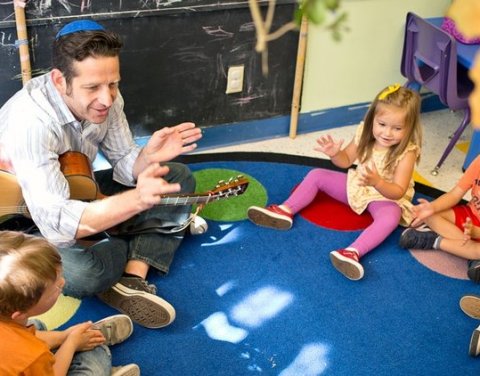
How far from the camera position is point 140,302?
1579 millimetres

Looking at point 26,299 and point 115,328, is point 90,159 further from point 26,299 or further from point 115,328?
point 26,299

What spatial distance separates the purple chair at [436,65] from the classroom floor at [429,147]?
0.06 meters

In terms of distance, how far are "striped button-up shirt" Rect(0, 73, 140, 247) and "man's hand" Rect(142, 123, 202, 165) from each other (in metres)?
0.21

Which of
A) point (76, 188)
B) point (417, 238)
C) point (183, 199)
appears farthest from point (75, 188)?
point (417, 238)

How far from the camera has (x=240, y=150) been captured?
244cm

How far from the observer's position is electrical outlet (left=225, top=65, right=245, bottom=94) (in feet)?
7.58

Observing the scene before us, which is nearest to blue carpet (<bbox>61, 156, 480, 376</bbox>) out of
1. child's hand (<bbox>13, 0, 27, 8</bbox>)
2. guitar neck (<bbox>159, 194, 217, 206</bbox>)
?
guitar neck (<bbox>159, 194, 217, 206</bbox>)

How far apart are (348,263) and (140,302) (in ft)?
2.16

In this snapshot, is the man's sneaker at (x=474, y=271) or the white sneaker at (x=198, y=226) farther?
the white sneaker at (x=198, y=226)

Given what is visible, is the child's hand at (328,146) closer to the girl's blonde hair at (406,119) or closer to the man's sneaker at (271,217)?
the girl's blonde hair at (406,119)

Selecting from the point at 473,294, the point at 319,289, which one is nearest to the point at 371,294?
the point at 319,289

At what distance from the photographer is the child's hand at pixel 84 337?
1.35 metres

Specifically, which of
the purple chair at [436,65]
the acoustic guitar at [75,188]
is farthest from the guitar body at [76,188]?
the purple chair at [436,65]

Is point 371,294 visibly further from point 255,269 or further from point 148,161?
point 148,161
